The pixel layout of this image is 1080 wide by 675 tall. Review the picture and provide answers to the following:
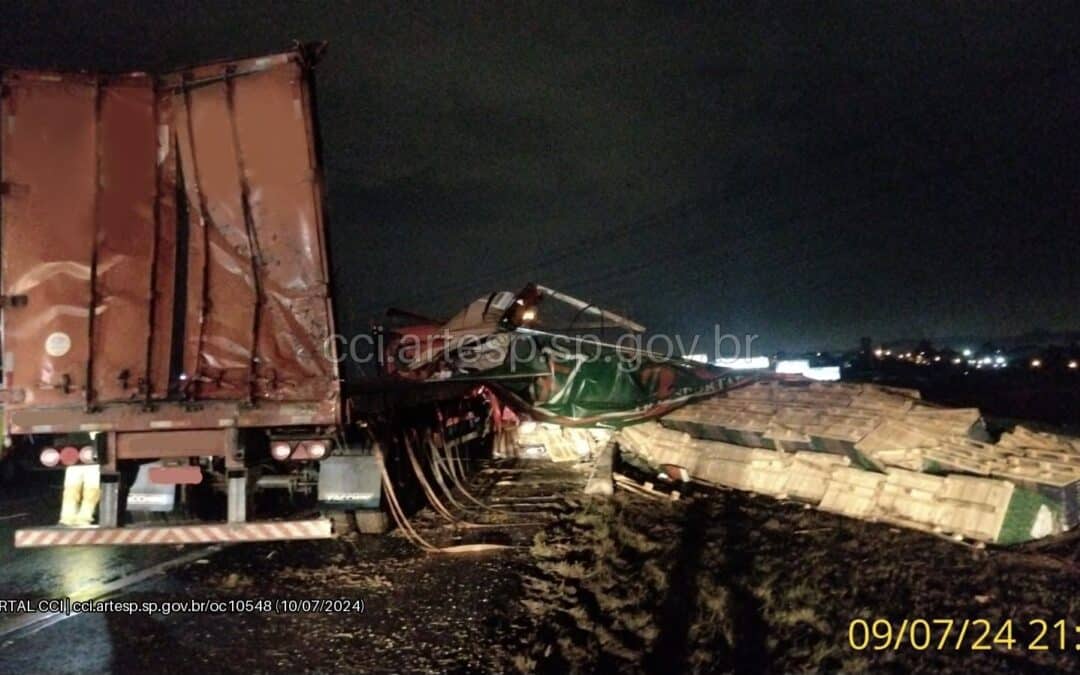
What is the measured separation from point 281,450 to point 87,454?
155cm

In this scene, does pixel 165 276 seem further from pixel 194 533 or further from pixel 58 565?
pixel 58 565

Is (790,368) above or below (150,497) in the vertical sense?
above

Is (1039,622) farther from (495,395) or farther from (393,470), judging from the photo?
(495,395)

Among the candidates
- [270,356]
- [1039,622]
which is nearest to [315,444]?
[270,356]

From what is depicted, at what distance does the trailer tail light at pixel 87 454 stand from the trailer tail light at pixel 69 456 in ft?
0.11

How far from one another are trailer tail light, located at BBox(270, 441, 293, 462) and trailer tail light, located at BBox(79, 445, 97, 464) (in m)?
1.41

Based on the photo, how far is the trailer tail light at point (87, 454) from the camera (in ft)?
20.7

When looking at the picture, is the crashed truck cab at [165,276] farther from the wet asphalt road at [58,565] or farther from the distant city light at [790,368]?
the distant city light at [790,368]

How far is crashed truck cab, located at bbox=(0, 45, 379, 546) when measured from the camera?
597cm

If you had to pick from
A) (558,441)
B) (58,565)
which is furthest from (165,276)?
(558,441)

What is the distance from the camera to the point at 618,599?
588cm
